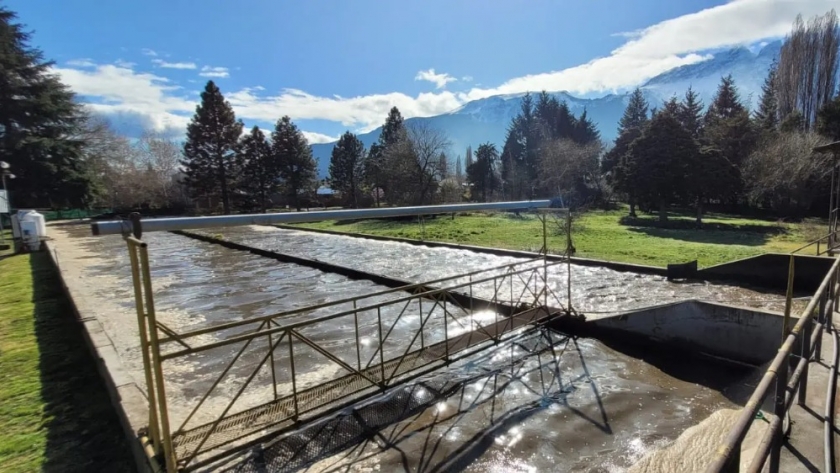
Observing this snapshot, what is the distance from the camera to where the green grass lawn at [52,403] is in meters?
3.54

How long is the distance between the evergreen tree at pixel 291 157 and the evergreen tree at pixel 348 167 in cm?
325

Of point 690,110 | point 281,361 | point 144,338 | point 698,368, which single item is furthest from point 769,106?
point 144,338

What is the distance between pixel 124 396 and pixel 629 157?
2551cm

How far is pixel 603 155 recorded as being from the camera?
122 feet

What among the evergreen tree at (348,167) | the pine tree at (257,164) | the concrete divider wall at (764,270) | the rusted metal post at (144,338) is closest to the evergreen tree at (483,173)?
the evergreen tree at (348,167)

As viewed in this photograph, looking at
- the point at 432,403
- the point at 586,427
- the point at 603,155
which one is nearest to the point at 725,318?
the point at 586,427

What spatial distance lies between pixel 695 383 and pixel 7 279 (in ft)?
51.0

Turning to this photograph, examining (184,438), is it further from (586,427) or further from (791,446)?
(791,446)

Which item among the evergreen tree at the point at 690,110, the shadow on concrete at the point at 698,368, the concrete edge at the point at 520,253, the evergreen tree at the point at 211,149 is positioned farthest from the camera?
the evergreen tree at the point at 211,149

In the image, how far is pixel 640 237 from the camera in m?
17.6

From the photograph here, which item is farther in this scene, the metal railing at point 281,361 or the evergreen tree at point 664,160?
the evergreen tree at point 664,160

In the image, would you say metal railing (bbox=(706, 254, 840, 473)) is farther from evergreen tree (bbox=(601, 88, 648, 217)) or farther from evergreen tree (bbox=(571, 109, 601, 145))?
evergreen tree (bbox=(571, 109, 601, 145))

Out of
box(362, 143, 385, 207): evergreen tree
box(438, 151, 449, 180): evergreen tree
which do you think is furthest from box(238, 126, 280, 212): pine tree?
box(438, 151, 449, 180): evergreen tree

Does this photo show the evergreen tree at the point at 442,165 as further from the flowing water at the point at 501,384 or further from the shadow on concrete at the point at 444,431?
the shadow on concrete at the point at 444,431
